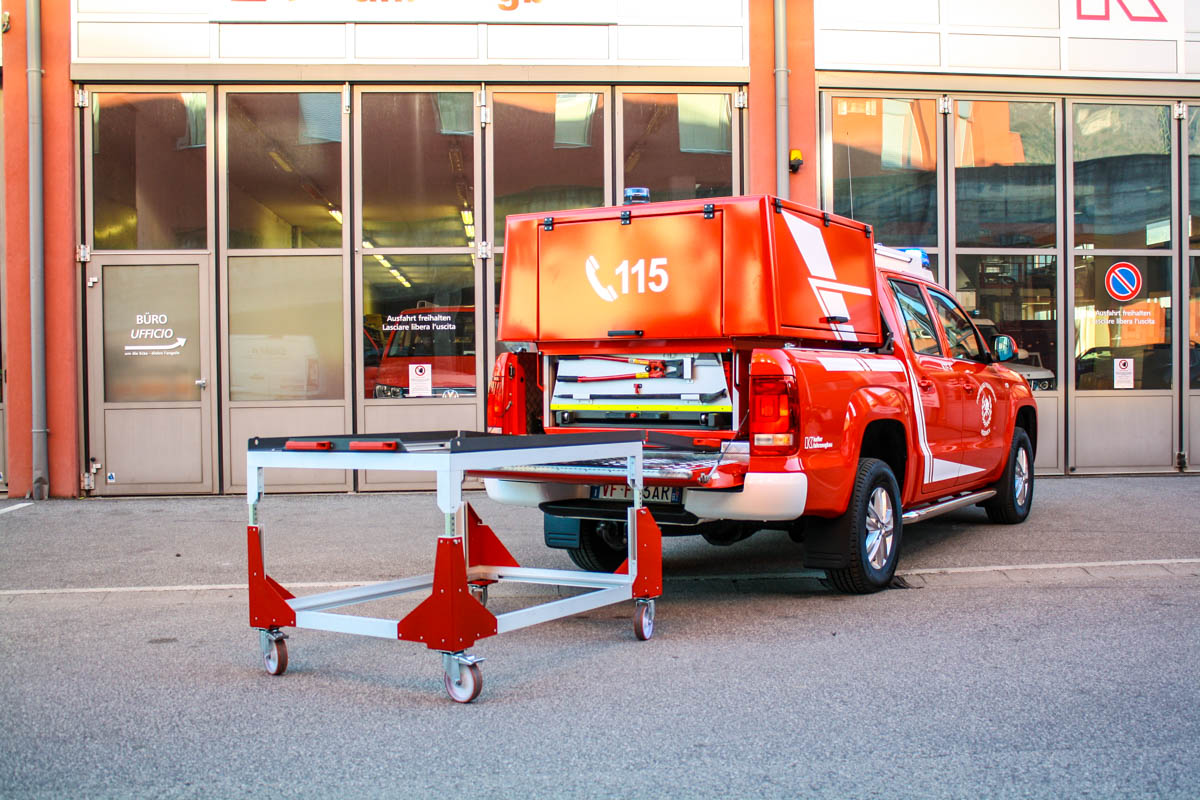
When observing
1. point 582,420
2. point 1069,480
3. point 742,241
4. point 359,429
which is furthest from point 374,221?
point 1069,480

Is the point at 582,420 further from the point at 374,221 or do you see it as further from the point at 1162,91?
the point at 1162,91

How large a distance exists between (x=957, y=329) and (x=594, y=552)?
3.31 metres

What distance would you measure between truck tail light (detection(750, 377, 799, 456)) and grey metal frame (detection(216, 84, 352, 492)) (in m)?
7.30

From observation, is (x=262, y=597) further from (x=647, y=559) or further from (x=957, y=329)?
(x=957, y=329)

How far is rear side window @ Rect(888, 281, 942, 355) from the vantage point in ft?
25.3

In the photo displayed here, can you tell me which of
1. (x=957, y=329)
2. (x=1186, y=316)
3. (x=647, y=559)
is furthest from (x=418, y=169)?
(x=1186, y=316)

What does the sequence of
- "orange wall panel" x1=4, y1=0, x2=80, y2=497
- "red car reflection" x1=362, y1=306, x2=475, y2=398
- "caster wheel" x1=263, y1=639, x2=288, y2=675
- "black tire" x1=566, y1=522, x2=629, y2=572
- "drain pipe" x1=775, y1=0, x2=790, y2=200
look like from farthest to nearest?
"drain pipe" x1=775, y1=0, x2=790, y2=200 < "red car reflection" x1=362, y1=306, x2=475, y2=398 < "orange wall panel" x1=4, y1=0, x2=80, y2=497 < "black tire" x1=566, y1=522, x2=629, y2=572 < "caster wheel" x1=263, y1=639, x2=288, y2=675

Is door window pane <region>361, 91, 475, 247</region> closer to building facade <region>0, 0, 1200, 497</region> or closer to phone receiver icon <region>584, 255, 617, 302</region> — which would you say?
building facade <region>0, 0, 1200, 497</region>

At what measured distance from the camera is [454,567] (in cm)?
455

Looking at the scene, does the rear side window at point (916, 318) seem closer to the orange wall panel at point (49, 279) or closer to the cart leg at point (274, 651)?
the cart leg at point (274, 651)

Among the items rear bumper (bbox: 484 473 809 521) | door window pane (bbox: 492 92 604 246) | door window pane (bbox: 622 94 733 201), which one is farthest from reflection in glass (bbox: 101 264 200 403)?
rear bumper (bbox: 484 473 809 521)

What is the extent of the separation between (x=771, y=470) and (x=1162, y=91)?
33.8 feet

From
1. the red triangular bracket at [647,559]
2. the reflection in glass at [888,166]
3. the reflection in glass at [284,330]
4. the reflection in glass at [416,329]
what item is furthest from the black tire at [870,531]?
the reflection in glass at [284,330]

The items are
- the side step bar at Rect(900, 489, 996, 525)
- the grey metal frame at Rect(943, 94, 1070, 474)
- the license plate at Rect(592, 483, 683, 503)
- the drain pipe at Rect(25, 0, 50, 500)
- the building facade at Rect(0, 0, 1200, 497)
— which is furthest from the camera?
the grey metal frame at Rect(943, 94, 1070, 474)
